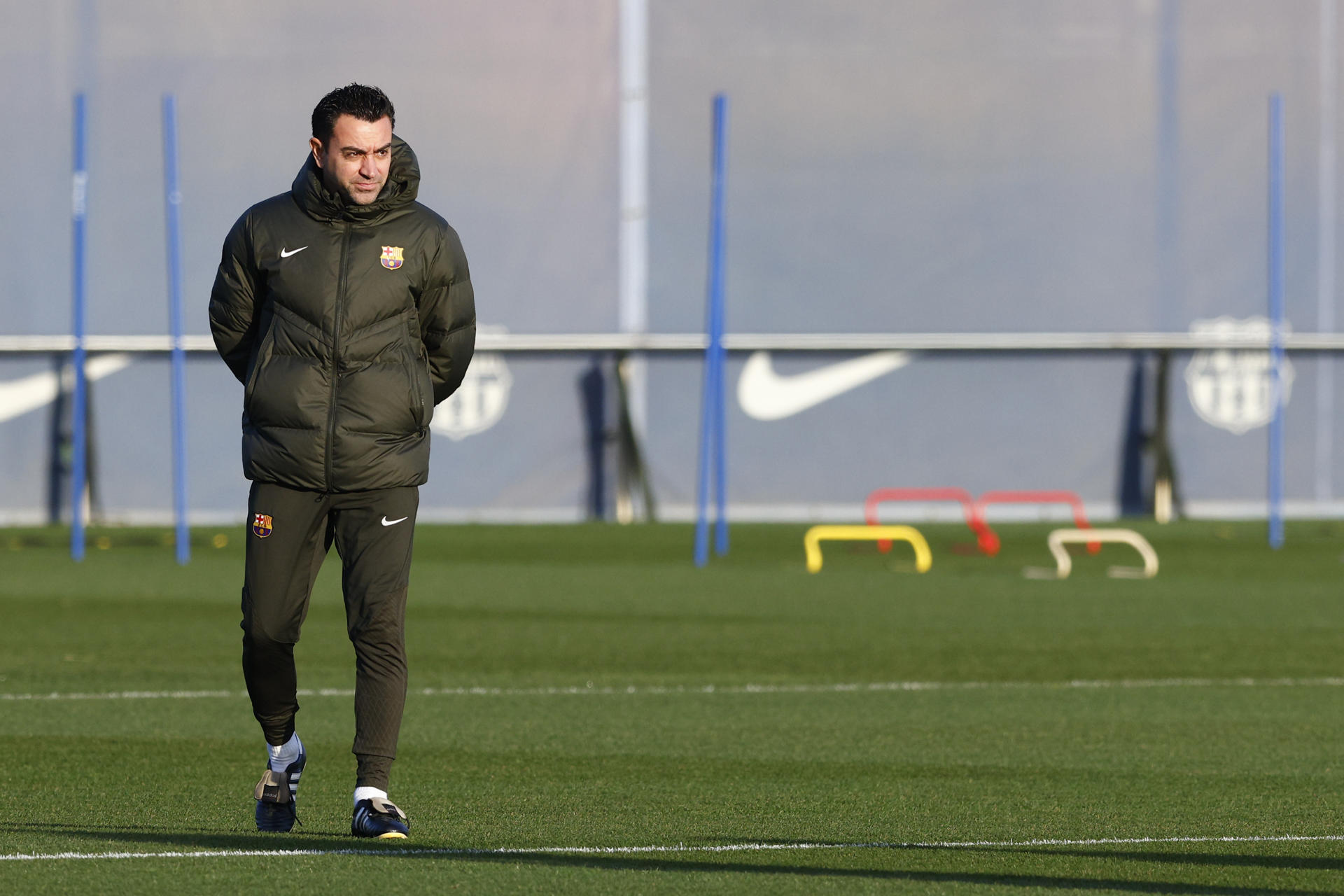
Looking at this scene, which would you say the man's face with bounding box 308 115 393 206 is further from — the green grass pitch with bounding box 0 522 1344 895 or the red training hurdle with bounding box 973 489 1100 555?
the red training hurdle with bounding box 973 489 1100 555

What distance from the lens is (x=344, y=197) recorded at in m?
5.36

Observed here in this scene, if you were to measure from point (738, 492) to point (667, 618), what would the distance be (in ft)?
32.8

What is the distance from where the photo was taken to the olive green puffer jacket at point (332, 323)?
17.5 feet

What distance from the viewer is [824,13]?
22.3 meters

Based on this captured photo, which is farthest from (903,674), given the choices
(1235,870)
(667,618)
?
(1235,870)

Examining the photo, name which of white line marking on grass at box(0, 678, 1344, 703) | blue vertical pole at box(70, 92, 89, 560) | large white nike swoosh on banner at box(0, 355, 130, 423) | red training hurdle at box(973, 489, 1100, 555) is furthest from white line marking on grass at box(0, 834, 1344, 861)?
large white nike swoosh on banner at box(0, 355, 130, 423)

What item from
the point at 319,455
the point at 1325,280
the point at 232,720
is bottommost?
the point at 232,720

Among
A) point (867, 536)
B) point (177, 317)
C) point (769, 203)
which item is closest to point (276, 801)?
point (867, 536)

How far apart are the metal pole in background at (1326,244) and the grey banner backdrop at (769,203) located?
0.06 metres

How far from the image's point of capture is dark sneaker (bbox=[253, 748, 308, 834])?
18.5 ft

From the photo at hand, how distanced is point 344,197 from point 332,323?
1.06 ft

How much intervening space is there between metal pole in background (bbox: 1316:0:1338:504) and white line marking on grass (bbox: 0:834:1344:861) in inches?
713

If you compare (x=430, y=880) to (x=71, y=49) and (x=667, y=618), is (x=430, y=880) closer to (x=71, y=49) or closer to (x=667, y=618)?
(x=667, y=618)

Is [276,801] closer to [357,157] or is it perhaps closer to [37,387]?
[357,157]
